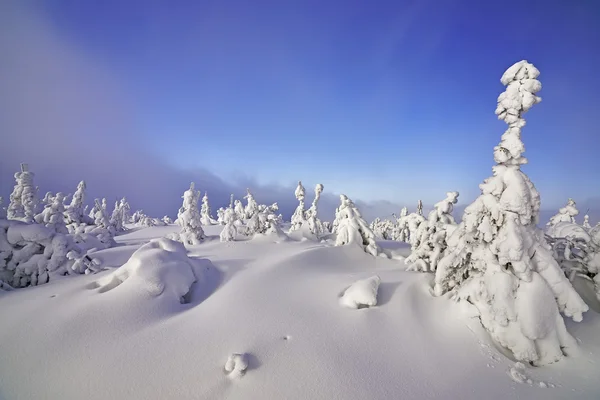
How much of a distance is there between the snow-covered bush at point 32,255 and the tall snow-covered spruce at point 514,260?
13379 mm

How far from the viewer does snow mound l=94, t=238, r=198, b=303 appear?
7.55 meters

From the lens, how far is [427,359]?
572 cm

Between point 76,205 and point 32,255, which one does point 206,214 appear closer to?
point 76,205

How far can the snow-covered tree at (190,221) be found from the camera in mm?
24250

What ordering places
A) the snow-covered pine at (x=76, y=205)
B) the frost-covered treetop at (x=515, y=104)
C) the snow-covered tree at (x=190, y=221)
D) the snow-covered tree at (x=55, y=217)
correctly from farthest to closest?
the snow-covered pine at (x=76, y=205)
the snow-covered tree at (x=190, y=221)
the snow-covered tree at (x=55, y=217)
the frost-covered treetop at (x=515, y=104)

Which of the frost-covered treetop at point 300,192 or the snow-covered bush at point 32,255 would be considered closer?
the snow-covered bush at point 32,255

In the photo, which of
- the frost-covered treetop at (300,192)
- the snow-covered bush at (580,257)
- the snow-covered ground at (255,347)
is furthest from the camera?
the frost-covered treetop at (300,192)

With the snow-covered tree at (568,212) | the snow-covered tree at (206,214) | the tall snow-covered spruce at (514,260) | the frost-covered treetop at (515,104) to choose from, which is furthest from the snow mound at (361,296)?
the snow-covered tree at (206,214)

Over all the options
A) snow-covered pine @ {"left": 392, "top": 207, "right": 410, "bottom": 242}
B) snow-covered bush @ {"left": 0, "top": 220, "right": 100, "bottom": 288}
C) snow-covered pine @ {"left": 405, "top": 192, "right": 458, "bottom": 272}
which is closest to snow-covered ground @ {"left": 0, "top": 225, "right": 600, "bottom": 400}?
snow-covered bush @ {"left": 0, "top": 220, "right": 100, "bottom": 288}

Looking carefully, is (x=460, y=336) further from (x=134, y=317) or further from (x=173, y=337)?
(x=134, y=317)

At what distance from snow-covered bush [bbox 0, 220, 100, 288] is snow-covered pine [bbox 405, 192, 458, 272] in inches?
519

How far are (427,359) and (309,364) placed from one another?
2.66 m

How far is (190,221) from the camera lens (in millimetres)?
A: 24688

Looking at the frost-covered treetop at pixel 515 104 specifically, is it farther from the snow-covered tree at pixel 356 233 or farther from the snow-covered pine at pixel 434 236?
the snow-covered tree at pixel 356 233
